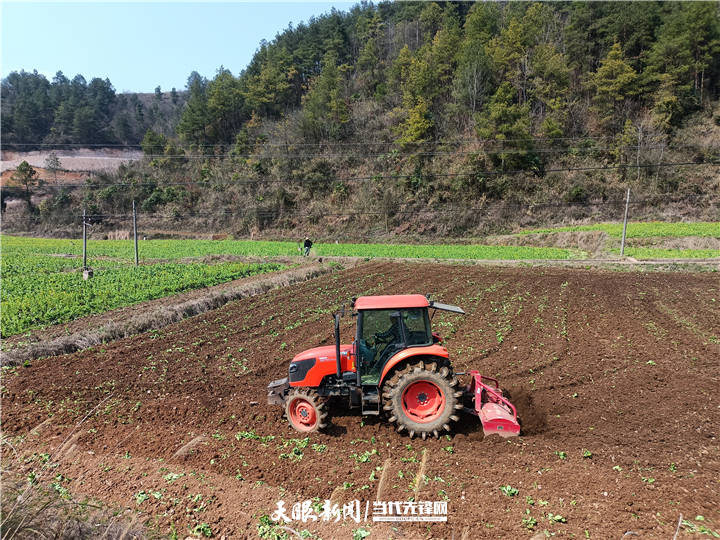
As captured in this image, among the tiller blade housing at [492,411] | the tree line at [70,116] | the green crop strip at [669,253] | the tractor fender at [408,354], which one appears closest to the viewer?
the tiller blade housing at [492,411]

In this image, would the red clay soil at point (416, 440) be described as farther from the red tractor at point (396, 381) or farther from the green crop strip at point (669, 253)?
the green crop strip at point (669, 253)

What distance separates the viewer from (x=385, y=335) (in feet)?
21.8

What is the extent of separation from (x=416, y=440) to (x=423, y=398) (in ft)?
2.05

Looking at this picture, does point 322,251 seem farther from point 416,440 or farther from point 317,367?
point 416,440

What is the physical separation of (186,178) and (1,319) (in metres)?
56.2

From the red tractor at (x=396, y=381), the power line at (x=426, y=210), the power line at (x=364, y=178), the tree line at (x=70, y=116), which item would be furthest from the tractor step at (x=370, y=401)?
the tree line at (x=70, y=116)

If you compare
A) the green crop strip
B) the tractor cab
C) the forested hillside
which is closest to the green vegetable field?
the tractor cab

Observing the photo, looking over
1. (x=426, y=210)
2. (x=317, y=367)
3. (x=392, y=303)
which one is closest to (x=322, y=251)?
(x=426, y=210)

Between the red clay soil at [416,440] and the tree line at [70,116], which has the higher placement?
the tree line at [70,116]

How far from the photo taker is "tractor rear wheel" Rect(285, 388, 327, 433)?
6.53m

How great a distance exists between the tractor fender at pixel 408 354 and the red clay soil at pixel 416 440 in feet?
3.39

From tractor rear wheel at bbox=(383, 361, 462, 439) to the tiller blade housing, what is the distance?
1.23 feet

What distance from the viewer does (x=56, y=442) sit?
6785 millimetres

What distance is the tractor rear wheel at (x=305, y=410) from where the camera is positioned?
21.4 ft
